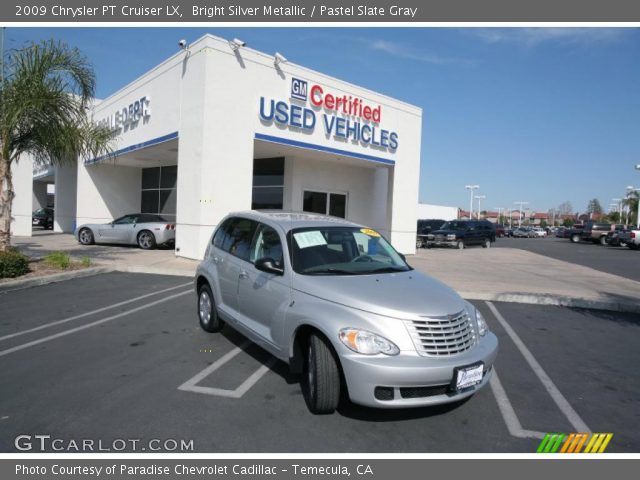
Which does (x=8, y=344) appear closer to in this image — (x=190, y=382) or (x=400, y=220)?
(x=190, y=382)

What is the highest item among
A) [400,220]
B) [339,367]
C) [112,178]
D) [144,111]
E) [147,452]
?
[144,111]

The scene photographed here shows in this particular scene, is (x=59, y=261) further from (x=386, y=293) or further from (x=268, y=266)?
(x=386, y=293)

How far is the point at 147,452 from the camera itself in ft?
10.6

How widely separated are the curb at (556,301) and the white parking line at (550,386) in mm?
2083

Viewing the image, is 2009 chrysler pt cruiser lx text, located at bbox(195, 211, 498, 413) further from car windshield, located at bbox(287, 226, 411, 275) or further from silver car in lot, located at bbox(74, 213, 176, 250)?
silver car in lot, located at bbox(74, 213, 176, 250)

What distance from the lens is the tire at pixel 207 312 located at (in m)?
5.93

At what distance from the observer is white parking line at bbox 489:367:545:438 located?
3.61 m

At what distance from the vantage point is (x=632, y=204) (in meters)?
75.7

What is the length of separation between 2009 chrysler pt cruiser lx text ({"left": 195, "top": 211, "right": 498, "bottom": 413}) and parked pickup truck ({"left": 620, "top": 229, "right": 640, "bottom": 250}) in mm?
35720

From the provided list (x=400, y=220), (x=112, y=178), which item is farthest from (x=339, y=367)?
(x=112, y=178)

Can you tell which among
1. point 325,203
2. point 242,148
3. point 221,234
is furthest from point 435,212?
point 221,234

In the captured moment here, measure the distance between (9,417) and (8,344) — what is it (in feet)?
7.35

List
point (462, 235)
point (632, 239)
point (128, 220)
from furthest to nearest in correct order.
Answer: point (632, 239)
point (462, 235)
point (128, 220)
